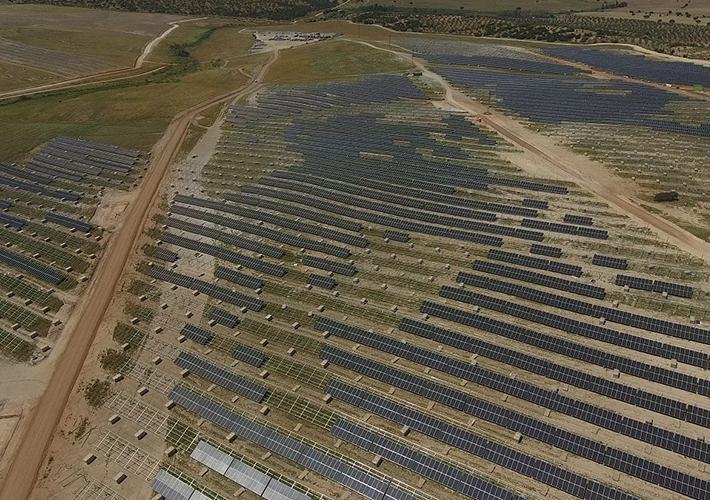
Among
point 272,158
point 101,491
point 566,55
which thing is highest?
point 566,55

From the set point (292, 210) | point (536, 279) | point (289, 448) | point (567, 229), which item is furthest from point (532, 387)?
point (292, 210)

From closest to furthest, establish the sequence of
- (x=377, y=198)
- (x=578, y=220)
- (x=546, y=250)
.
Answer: (x=546, y=250), (x=578, y=220), (x=377, y=198)

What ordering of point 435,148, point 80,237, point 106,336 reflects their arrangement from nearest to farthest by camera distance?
point 106,336, point 80,237, point 435,148

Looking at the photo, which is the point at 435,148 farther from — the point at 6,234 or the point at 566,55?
the point at 566,55

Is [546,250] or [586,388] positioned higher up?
[546,250]

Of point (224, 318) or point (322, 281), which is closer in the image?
point (224, 318)

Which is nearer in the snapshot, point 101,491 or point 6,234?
point 101,491

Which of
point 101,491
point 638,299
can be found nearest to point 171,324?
point 101,491

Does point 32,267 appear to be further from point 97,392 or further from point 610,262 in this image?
point 610,262
